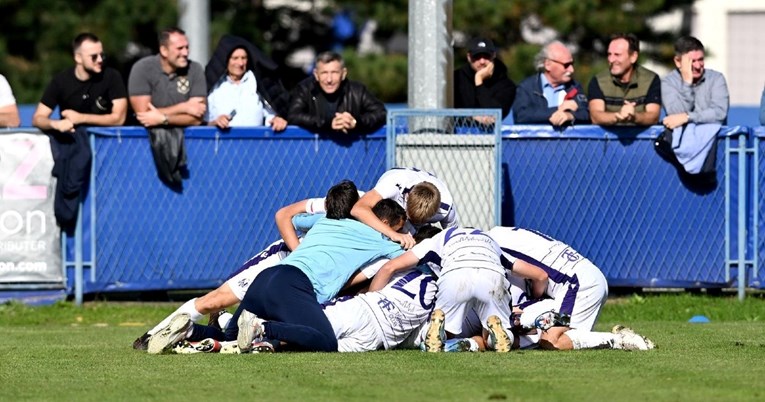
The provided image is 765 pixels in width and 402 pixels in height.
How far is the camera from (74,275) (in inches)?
562

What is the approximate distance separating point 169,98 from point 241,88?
2.33 ft

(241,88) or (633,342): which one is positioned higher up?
(241,88)

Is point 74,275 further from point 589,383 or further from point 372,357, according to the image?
point 589,383

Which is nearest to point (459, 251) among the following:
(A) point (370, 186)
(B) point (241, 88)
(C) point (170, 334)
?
(C) point (170, 334)

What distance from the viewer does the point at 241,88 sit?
14.7m

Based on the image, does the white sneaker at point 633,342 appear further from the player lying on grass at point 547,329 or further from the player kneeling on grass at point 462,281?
the player kneeling on grass at point 462,281

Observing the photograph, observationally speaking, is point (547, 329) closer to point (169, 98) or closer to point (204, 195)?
point (204, 195)

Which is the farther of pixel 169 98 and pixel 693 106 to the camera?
pixel 169 98

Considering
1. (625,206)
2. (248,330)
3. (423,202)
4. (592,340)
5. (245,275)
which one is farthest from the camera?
(625,206)

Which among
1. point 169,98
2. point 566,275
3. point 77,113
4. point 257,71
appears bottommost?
point 566,275

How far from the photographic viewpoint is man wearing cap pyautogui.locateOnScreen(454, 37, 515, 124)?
1478cm

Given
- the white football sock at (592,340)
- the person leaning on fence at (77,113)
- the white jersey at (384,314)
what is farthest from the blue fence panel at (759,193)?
the person leaning on fence at (77,113)

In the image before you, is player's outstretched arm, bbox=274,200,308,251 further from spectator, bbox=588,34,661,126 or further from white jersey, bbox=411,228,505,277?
spectator, bbox=588,34,661,126

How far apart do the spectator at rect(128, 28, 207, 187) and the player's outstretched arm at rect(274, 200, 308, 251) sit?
2.45 m
